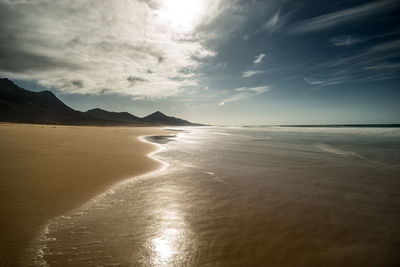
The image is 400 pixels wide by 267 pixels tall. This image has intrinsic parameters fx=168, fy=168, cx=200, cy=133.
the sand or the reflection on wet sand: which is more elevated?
the sand

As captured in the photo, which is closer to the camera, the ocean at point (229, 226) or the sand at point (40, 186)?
the ocean at point (229, 226)

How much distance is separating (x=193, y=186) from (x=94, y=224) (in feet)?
9.53

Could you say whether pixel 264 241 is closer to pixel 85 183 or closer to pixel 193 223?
pixel 193 223

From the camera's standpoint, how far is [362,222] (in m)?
3.56

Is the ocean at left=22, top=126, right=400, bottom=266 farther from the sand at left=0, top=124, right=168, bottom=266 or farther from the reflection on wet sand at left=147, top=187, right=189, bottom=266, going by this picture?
the sand at left=0, top=124, right=168, bottom=266

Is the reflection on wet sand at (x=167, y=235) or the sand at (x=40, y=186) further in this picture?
the sand at (x=40, y=186)

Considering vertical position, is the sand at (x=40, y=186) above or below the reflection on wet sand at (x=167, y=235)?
above

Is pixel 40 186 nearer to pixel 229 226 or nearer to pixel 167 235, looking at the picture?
pixel 167 235

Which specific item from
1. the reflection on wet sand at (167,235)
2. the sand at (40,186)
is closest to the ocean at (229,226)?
the reflection on wet sand at (167,235)

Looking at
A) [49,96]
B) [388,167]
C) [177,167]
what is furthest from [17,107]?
[388,167]

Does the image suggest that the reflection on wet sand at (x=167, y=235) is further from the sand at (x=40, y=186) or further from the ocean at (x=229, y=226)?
the sand at (x=40, y=186)

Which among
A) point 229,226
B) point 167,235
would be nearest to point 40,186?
point 167,235

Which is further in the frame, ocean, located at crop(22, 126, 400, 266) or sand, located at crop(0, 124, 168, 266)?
sand, located at crop(0, 124, 168, 266)

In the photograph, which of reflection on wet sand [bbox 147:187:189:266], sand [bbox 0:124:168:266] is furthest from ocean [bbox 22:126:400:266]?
sand [bbox 0:124:168:266]
